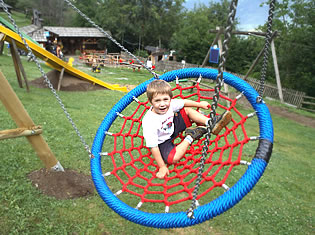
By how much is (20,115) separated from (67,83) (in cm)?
659

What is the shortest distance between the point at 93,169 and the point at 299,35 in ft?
64.3

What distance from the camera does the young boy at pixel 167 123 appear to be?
239 cm

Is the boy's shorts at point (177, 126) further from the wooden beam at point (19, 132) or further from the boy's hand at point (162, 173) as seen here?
the wooden beam at point (19, 132)

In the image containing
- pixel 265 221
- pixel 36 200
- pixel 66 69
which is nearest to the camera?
pixel 36 200

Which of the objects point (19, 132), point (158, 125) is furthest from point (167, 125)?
point (19, 132)

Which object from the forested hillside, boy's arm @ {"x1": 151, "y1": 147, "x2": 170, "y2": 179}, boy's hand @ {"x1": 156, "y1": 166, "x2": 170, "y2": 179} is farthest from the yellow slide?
the forested hillside

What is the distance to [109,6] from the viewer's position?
1318 inches

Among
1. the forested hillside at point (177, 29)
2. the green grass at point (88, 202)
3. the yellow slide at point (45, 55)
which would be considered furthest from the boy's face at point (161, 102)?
the forested hillside at point (177, 29)

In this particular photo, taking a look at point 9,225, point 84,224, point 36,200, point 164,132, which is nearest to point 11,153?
point 36,200

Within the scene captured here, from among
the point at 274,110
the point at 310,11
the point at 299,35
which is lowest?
the point at 274,110

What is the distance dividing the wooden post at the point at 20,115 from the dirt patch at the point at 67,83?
241 inches

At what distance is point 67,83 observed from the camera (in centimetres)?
905

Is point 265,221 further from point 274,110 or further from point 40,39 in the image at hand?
point 40,39

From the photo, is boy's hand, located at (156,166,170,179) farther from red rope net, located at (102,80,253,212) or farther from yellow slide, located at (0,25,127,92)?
yellow slide, located at (0,25,127,92)
